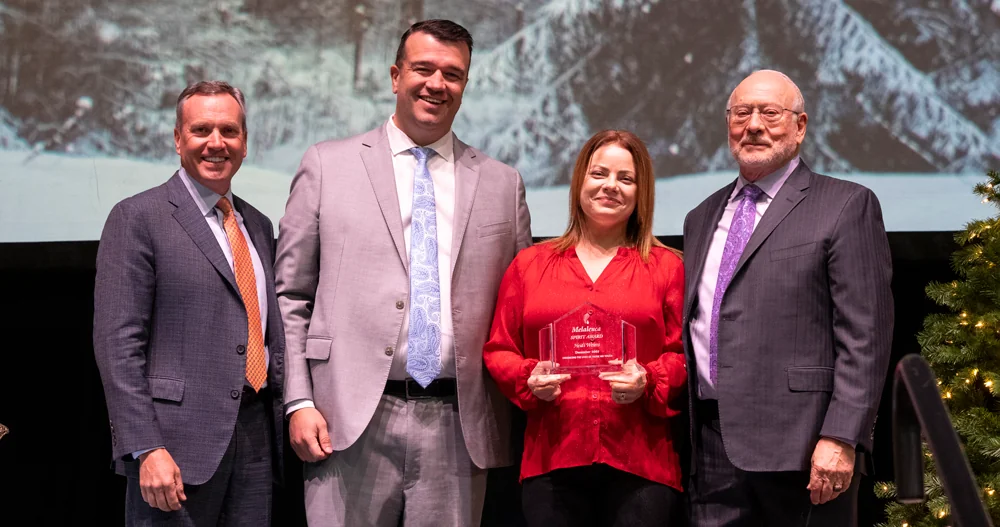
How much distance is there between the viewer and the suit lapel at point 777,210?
2.63m

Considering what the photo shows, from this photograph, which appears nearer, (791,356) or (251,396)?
(791,356)

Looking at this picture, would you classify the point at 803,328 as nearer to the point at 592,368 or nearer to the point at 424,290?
the point at 592,368

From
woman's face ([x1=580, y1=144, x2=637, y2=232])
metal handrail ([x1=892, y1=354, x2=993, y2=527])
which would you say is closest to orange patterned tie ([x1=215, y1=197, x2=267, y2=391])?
woman's face ([x1=580, y1=144, x2=637, y2=232])

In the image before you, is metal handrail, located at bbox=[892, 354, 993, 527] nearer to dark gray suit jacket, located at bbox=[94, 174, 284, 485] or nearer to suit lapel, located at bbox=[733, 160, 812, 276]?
suit lapel, located at bbox=[733, 160, 812, 276]

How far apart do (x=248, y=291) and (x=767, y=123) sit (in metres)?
1.50

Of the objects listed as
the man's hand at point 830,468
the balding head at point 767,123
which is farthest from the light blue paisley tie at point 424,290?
the man's hand at point 830,468

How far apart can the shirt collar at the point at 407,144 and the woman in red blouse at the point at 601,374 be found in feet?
1.24

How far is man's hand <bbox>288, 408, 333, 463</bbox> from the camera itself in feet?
8.75

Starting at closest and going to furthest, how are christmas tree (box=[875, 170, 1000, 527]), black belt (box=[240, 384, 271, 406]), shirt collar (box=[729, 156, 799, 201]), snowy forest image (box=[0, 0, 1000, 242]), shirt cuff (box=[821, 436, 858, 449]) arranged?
1. shirt cuff (box=[821, 436, 858, 449])
2. black belt (box=[240, 384, 271, 406])
3. shirt collar (box=[729, 156, 799, 201])
4. christmas tree (box=[875, 170, 1000, 527])
5. snowy forest image (box=[0, 0, 1000, 242])

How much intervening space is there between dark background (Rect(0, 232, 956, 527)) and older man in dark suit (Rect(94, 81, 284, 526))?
1.30 meters

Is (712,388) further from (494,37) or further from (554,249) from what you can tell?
(494,37)

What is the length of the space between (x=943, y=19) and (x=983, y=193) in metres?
0.96

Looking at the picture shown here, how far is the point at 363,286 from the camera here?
274 centimetres

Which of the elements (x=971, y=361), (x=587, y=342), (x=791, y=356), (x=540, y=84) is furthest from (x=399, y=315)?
(x=971, y=361)
